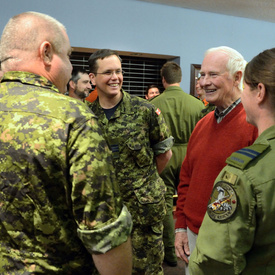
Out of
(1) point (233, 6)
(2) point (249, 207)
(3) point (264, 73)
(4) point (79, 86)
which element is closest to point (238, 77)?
(3) point (264, 73)

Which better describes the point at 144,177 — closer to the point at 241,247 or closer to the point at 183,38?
the point at 241,247

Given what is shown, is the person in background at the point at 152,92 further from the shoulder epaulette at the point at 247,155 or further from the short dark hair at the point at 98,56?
the shoulder epaulette at the point at 247,155

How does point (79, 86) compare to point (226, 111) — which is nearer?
point (226, 111)

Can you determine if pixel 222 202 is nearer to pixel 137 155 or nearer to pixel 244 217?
pixel 244 217

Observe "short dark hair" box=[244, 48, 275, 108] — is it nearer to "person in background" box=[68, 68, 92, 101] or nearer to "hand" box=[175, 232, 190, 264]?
"hand" box=[175, 232, 190, 264]

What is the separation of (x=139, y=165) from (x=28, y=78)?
1.19 m

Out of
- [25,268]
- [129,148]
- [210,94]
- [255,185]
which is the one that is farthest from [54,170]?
[129,148]

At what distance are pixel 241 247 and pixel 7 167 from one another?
27.1 inches

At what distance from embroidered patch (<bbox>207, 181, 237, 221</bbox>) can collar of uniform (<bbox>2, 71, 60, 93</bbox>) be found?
584mm

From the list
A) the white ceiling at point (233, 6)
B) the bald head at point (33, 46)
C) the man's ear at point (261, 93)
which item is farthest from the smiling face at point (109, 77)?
the white ceiling at point (233, 6)

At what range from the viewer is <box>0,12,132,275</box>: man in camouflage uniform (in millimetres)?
836

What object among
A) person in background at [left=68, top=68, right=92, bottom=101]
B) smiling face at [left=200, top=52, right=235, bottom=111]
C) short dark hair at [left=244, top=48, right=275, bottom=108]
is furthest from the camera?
person in background at [left=68, top=68, right=92, bottom=101]

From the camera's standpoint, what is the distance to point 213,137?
146 cm

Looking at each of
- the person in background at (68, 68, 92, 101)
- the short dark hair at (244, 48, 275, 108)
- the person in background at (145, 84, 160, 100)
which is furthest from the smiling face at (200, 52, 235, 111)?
the person in background at (145, 84, 160, 100)
